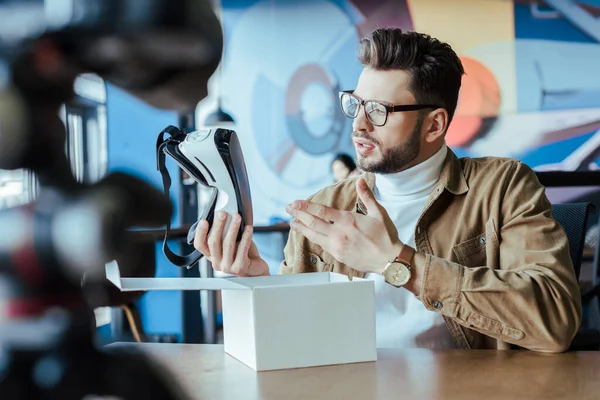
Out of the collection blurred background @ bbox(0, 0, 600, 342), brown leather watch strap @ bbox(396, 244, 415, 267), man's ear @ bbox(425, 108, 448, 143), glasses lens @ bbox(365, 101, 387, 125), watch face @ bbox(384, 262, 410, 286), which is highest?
blurred background @ bbox(0, 0, 600, 342)

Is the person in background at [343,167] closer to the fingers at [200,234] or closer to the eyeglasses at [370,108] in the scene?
the eyeglasses at [370,108]

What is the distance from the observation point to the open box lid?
0.20 m

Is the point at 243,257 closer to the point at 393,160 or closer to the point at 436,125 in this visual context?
the point at 393,160

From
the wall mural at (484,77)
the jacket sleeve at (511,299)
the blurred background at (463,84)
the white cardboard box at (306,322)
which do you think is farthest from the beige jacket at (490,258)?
the wall mural at (484,77)

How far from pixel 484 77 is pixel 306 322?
5.56 metres

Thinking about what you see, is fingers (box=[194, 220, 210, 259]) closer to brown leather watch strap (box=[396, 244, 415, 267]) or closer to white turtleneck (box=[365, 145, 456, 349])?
brown leather watch strap (box=[396, 244, 415, 267])

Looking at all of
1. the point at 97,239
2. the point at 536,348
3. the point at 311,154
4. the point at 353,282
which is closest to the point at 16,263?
the point at 97,239

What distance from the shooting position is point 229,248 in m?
1.19

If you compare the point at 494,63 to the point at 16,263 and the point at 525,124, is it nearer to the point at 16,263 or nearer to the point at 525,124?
the point at 525,124

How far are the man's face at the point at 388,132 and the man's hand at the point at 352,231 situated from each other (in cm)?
47

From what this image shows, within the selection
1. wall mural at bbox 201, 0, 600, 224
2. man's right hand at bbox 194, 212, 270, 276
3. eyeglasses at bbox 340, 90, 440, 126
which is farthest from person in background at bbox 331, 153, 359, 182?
man's right hand at bbox 194, 212, 270, 276

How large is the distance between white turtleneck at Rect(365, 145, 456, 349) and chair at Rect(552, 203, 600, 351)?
0.31 m

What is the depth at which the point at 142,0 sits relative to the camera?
0.15 meters

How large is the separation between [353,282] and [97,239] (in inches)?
30.7
